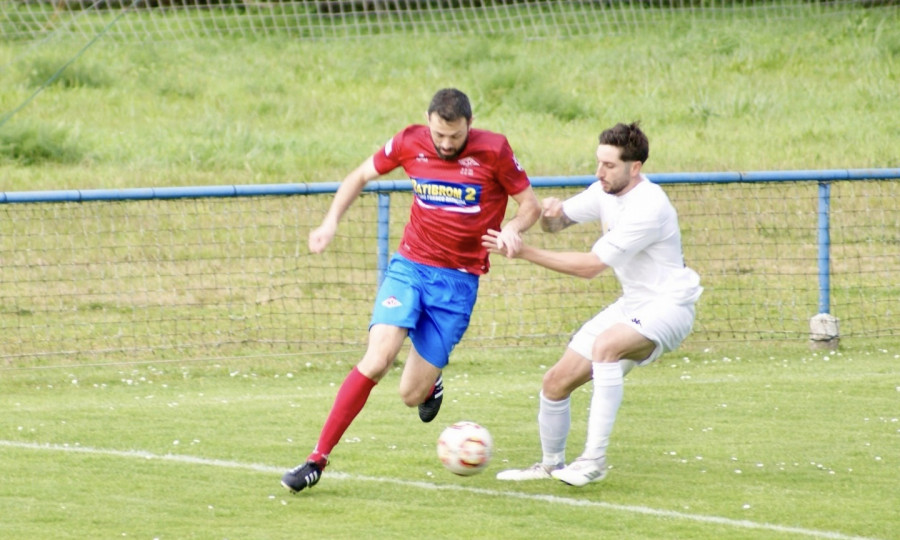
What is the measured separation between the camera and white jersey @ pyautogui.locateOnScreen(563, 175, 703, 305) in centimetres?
694

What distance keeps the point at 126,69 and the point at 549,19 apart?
681 centimetres

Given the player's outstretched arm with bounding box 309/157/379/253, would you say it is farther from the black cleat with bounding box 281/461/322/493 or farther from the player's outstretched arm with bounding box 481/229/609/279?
the black cleat with bounding box 281/461/322/493

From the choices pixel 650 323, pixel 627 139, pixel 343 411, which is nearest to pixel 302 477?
pixel 343 411

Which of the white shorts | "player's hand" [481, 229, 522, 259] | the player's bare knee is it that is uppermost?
"player's hand" [481, 229, 522, 259]

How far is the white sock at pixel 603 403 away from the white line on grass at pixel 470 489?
32cm

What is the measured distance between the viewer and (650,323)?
7035mm

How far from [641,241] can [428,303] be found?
1.17m

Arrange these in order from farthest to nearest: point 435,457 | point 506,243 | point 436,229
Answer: point 435,457 < point 436,229 < point 506,243

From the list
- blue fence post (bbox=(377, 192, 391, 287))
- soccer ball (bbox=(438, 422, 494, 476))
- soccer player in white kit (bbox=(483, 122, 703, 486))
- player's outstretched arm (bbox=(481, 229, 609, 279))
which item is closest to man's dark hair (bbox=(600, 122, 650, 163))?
soccer player in white kit (bbox=(483, 122, 703, 486))

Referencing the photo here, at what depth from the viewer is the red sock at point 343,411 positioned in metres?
6.95

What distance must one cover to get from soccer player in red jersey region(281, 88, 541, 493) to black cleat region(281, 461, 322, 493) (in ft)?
1.46

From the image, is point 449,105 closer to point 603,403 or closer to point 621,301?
point 621,301

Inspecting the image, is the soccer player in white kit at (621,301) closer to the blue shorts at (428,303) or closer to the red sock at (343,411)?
the blue shorts at (428,303)

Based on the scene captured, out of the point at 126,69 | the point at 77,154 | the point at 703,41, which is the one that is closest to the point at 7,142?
the point at 77,154
